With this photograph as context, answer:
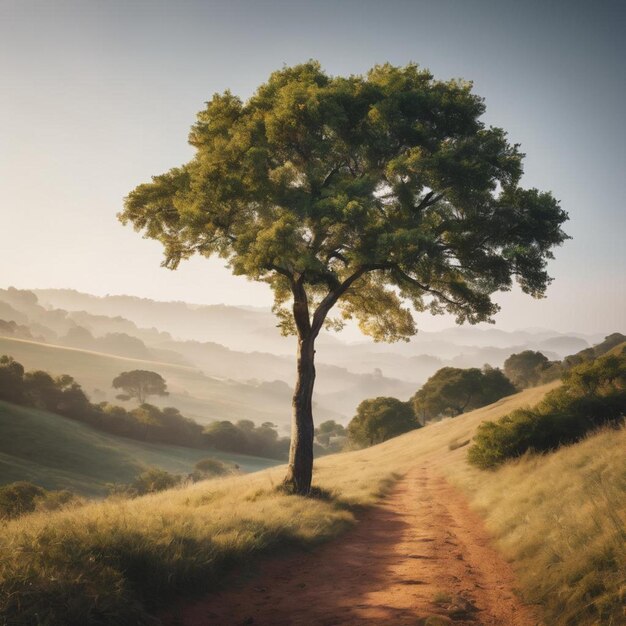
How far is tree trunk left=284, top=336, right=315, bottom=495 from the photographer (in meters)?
13.4

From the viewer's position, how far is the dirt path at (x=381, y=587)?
5086mm

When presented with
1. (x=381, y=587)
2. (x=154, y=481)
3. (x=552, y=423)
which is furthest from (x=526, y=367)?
(x=381, y=587)

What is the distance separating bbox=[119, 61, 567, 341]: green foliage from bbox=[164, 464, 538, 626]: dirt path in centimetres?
734

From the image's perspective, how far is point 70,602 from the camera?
4082 mm

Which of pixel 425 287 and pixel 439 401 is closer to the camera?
pixel 425 287

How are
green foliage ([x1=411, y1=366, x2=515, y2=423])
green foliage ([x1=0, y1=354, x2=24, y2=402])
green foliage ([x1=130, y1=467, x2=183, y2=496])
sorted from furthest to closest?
green foliage ([x1=0, y1=354, x2=24, y2=402])
green foliage ([x1=411, y1=366, x2=515, y2=423])
green foliage ([x1=130, y1=467, x2=183, y2=496])

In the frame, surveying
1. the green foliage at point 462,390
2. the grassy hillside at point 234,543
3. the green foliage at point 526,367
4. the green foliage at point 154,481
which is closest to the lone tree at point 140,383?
the green foliage at point 154,481

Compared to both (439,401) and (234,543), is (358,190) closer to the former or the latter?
(234,543)

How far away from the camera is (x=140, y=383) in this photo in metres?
119

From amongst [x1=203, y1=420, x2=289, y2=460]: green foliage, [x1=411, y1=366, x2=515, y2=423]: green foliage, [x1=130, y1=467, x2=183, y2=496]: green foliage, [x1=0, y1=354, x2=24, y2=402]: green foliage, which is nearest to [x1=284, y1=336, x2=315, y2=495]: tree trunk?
[x1=130, y1=467, x2=183, y2=496]: green foliage

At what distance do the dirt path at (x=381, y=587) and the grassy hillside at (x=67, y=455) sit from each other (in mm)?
42559

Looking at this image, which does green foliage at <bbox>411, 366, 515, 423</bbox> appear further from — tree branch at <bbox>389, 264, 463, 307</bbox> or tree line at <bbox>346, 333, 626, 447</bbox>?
tree branch at <bbox>389, 264, 463, 307</bbox>

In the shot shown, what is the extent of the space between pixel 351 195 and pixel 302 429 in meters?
8.13

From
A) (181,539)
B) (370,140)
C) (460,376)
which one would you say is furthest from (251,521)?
(460,376)
